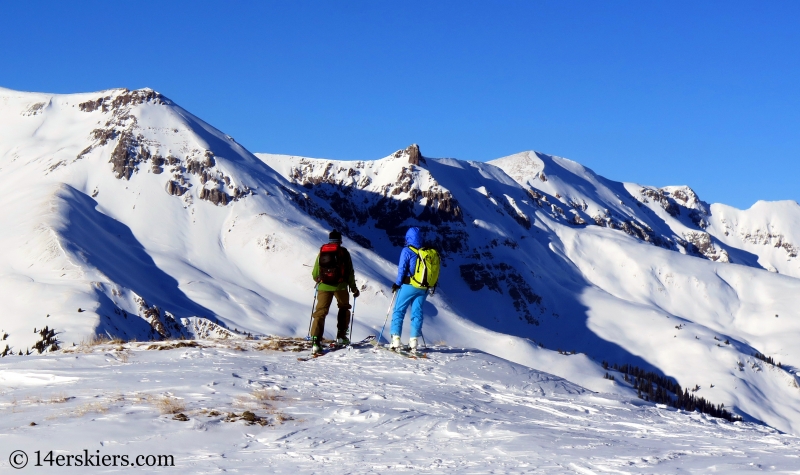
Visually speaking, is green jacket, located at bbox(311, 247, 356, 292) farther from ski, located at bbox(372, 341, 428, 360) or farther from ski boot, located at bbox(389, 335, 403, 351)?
ski, located at bbox(372, 341, 428, 360)

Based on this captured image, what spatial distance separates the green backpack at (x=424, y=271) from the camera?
18.3 m

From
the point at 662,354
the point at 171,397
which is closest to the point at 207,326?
the point at 171,397

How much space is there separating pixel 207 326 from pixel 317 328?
2975 inches

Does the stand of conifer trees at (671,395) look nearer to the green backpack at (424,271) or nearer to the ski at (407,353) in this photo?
the ski at (407,353)

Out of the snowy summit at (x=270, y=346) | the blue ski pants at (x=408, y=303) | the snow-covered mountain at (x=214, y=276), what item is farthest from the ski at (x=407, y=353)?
the snow-covered mountain at (x=214, y=276)

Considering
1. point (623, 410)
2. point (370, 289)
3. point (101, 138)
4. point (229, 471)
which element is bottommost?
point (229, 471)

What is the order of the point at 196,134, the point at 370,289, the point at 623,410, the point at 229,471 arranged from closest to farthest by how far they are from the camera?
1. the point at 229,471
2. the point at 623,410
3. the point at 370,289
4. the point at 196,134

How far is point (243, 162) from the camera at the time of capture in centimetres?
16750

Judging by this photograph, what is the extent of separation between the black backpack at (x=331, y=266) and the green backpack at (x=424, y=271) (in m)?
1.71

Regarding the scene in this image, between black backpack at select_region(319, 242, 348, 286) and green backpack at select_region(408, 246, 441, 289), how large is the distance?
171 cm

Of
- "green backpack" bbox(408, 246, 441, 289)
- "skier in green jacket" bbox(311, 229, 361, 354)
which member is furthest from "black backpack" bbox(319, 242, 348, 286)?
"green backpack" bbox(408, 246, 441, 289)

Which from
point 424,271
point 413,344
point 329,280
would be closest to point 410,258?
point 424,271

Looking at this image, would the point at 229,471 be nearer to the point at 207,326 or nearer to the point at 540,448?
the point at 540,448

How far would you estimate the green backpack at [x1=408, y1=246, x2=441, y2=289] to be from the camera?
18312mm
